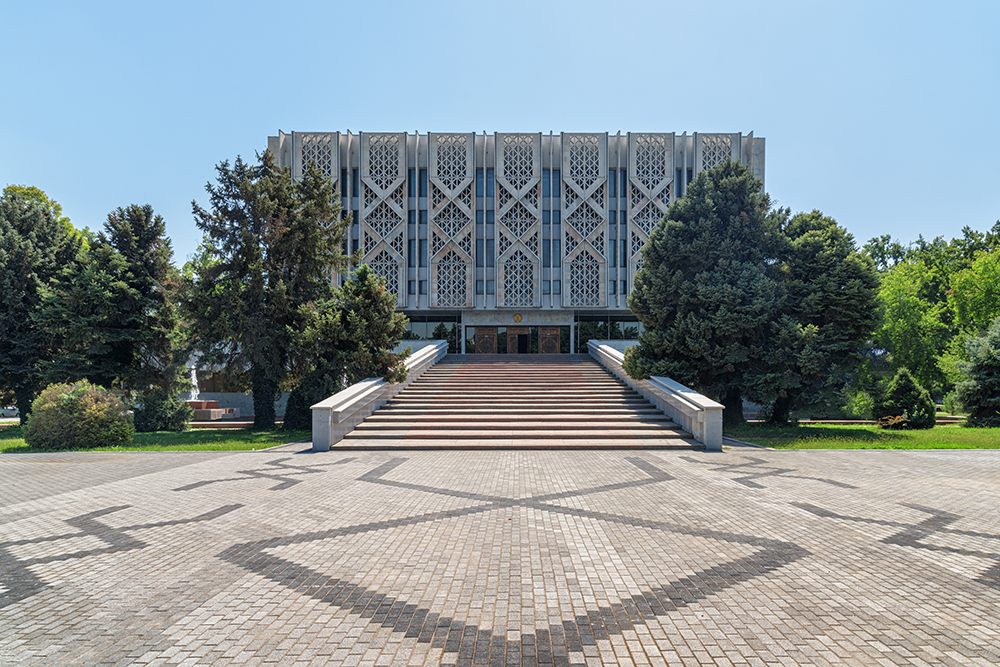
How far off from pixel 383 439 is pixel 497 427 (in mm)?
3367

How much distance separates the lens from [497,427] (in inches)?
586

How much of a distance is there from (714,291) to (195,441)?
1731cm

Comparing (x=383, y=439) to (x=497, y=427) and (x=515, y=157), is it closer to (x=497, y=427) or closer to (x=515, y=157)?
(x=497, y=427)

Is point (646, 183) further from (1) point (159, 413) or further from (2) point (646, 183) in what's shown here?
(1) point (159, 413)

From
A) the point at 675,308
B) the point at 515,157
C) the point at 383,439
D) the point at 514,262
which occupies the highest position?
the point at 515,157

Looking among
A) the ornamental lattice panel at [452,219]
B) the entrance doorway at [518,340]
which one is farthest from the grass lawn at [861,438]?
the ornamental lattice panel at [452,219]

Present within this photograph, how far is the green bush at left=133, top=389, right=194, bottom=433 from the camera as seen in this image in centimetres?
1869

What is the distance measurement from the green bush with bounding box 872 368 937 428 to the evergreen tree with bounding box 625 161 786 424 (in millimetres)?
5102

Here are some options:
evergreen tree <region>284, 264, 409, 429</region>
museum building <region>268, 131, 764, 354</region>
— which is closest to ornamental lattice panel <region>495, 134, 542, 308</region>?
museum building <region>268, 131, 764, 354</region>

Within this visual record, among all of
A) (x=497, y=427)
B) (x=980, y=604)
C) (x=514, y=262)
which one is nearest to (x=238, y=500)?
(x=497, y=427)

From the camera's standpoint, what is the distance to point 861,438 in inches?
575

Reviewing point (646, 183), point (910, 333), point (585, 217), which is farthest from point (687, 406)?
point (646, 183)

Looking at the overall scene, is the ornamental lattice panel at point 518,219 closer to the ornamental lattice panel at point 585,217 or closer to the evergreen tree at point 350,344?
the ornamental lattice panel at point 585,217

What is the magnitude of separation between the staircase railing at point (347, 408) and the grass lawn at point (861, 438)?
456 inches
